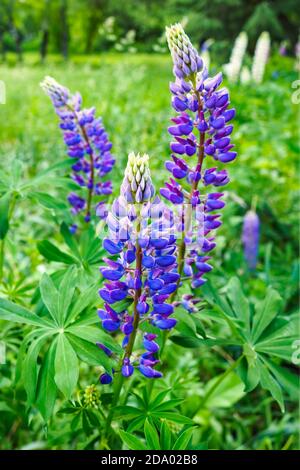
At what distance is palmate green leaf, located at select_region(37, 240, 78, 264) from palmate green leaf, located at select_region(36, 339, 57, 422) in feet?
1.19

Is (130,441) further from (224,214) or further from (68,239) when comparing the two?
(224,214)

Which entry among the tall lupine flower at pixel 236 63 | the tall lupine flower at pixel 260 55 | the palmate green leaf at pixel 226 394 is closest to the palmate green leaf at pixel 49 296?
the palmate green leaf at pixel 226 394

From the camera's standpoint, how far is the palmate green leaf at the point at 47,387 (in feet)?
3.67

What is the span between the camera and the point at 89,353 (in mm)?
1136

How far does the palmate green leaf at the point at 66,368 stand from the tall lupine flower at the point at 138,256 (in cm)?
10

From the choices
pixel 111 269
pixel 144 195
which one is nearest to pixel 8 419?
pixel 111 269

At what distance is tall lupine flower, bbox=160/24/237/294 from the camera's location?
1174mm

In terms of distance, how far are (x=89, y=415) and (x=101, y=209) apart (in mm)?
573

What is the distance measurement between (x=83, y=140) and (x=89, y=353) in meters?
0.80

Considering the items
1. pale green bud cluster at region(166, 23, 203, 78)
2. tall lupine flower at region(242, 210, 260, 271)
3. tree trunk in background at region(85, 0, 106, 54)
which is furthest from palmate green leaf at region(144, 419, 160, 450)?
tree trunk in background at region(85, 0, 106, 54)

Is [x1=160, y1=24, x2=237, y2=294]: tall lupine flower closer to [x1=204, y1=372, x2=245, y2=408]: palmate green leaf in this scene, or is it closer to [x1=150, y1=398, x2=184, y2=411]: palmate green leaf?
[x1=150, y1=398, x2=184, y2=411]: palmate green leaf

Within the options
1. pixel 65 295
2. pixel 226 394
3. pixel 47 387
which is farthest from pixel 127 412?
pixel 226 394

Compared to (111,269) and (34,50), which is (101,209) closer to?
(111,269)

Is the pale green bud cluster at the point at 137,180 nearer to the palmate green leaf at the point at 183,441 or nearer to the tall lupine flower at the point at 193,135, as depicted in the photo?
the tall lupine flower at the point at 193,135
